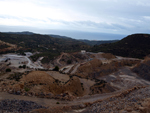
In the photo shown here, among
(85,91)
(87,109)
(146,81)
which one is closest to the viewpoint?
(87,109)

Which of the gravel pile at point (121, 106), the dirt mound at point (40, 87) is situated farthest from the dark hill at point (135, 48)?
the gravel pile at point (121, 106)

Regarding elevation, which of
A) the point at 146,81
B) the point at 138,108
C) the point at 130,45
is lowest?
the point at 146,81

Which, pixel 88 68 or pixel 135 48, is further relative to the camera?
pixel 135 48

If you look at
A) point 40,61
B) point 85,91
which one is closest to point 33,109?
point 85,91

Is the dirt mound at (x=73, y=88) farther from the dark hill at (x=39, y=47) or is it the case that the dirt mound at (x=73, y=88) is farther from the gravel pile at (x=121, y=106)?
the dark hill at (x=39, y=47)

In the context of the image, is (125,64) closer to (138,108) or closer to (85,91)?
(85,91)

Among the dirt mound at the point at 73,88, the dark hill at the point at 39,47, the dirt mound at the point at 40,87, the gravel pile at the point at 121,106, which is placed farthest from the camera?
the dark hill at the point at 39,47

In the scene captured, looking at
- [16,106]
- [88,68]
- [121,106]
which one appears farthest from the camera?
[88,68]

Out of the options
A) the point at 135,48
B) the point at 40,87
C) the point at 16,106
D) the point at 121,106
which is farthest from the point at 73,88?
the point at 135,48

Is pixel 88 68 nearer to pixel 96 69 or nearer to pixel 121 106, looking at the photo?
pixel 96 69
